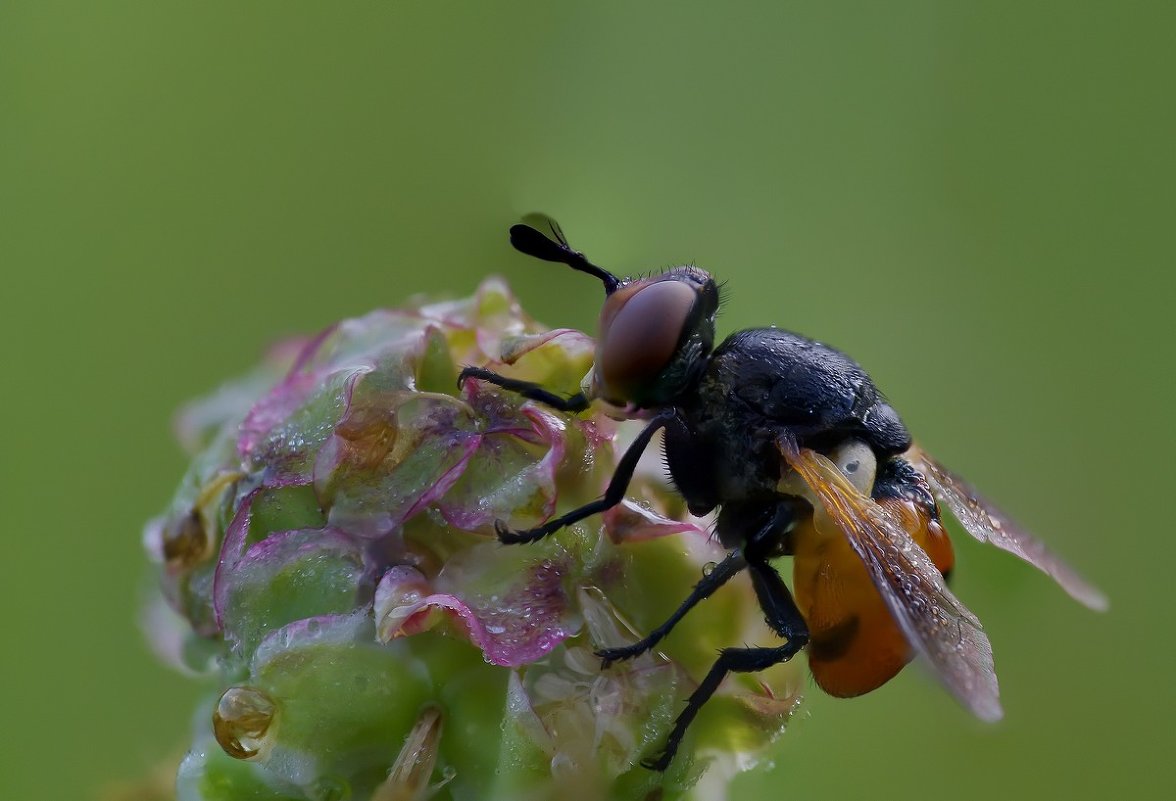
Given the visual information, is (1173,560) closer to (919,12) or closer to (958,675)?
(919,12)

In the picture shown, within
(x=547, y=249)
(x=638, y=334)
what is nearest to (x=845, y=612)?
(x=638, y=334)

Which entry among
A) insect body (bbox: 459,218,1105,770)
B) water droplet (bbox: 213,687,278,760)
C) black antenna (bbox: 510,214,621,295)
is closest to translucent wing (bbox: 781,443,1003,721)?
insect body (bbox: 459,218,1105,770)

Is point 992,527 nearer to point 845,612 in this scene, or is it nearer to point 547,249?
point 845,612

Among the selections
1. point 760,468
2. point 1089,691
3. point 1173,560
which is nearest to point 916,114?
point 1173,560

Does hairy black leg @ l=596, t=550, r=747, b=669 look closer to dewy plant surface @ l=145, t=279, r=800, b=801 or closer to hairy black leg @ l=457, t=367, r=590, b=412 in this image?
dewy plant surface @ l=145, t=279, r=800, b=801

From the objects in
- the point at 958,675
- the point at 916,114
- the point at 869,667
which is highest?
the point at 916,114

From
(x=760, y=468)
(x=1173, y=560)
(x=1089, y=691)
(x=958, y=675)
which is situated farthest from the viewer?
(x=1173, y=560)
